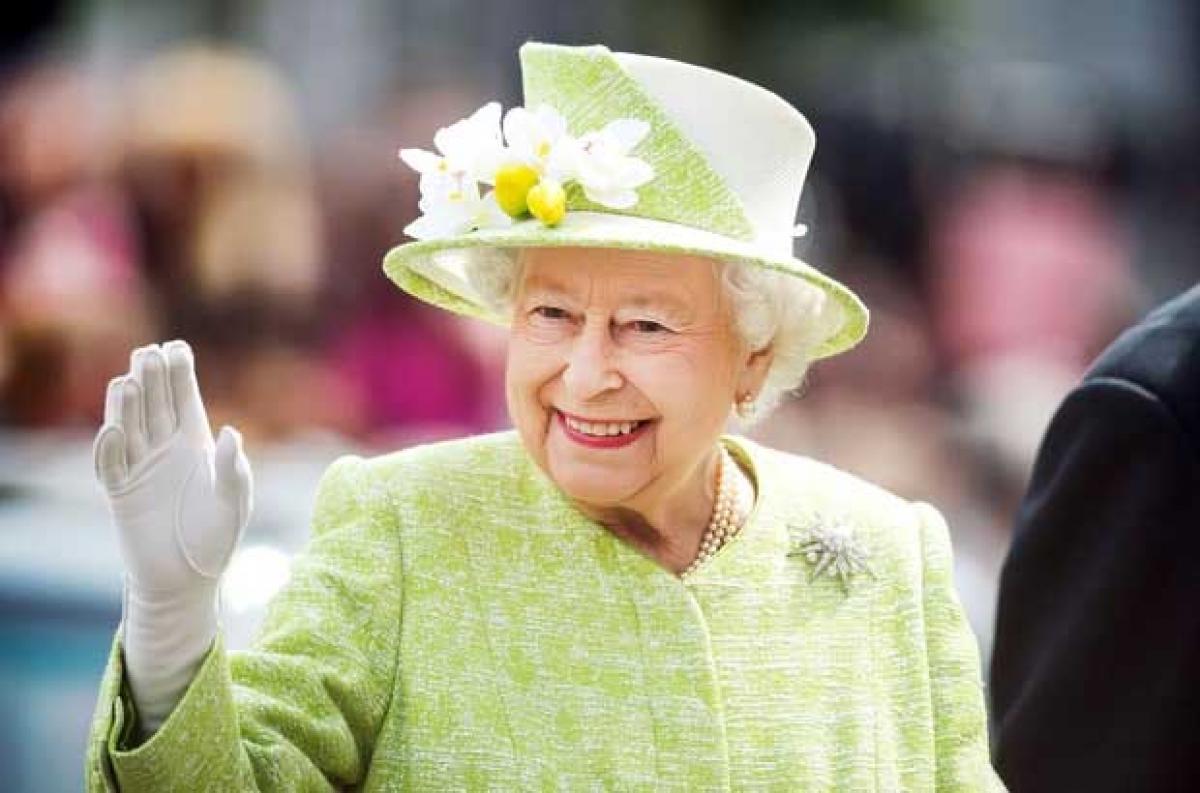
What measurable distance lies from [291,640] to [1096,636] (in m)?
1.17

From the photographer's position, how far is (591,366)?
3.76 meters

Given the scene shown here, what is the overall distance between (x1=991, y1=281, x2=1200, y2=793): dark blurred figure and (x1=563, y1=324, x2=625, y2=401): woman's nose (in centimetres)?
74

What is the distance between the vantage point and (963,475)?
8984 mm

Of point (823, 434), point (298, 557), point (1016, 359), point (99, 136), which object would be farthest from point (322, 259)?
point (298, 557)

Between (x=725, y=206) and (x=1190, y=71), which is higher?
(x=725, y=206)

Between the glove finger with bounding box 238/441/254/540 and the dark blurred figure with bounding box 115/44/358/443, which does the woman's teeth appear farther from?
the dark blurred figure with bounding box 115/44/358/443

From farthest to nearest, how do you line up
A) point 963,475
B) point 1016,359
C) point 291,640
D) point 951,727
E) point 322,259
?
1. point 1016,359
2. point 963,475
3. point 322,259
4. point 951,727
5. point 291,640

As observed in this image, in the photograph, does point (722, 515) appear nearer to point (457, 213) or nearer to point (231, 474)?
point (457, 213)

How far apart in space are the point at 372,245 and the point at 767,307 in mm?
4670

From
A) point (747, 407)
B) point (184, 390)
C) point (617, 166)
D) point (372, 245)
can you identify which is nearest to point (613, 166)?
point (617, 166)

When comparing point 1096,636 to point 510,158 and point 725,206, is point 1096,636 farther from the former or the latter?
point 510,158

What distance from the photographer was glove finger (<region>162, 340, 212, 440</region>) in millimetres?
3395

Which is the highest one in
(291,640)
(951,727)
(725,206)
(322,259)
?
(725,206)

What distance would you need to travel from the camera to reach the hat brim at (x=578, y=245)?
3.71m
